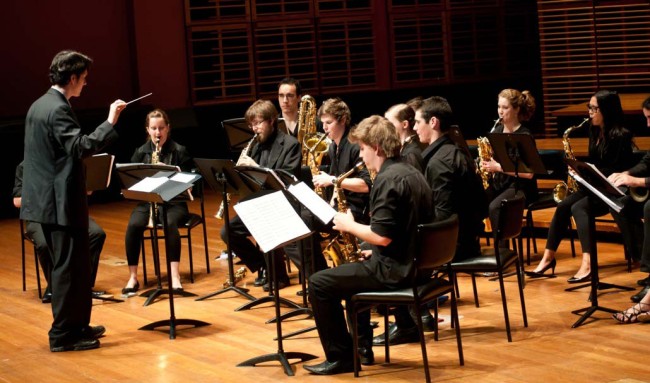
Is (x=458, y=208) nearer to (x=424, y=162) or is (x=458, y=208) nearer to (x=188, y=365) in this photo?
(x=424, y=162)

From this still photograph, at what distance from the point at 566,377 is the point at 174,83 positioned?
8005 mm

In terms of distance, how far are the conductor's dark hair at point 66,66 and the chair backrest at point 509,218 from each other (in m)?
2.41

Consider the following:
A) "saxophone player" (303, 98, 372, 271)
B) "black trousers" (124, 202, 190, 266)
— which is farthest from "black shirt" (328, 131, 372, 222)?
"black trousers" (124, 202, 190, 266)

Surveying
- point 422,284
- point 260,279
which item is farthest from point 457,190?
point 260,279

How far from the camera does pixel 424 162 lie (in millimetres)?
5641

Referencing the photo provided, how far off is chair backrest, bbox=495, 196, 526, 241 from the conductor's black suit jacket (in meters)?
2.11

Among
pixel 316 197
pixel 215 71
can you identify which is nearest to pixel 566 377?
pixel 316 197

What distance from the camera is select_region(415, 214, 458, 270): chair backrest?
4.57 metres

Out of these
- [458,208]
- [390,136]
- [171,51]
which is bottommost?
[458,208]

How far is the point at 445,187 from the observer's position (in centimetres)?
544

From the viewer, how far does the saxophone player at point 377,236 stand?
4.65m

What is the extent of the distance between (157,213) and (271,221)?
261 centimetres

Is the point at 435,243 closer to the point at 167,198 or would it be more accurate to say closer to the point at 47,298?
the point at 167,198

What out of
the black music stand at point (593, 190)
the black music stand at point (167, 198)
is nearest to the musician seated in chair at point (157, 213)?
the black music stand at point (167, 198)
